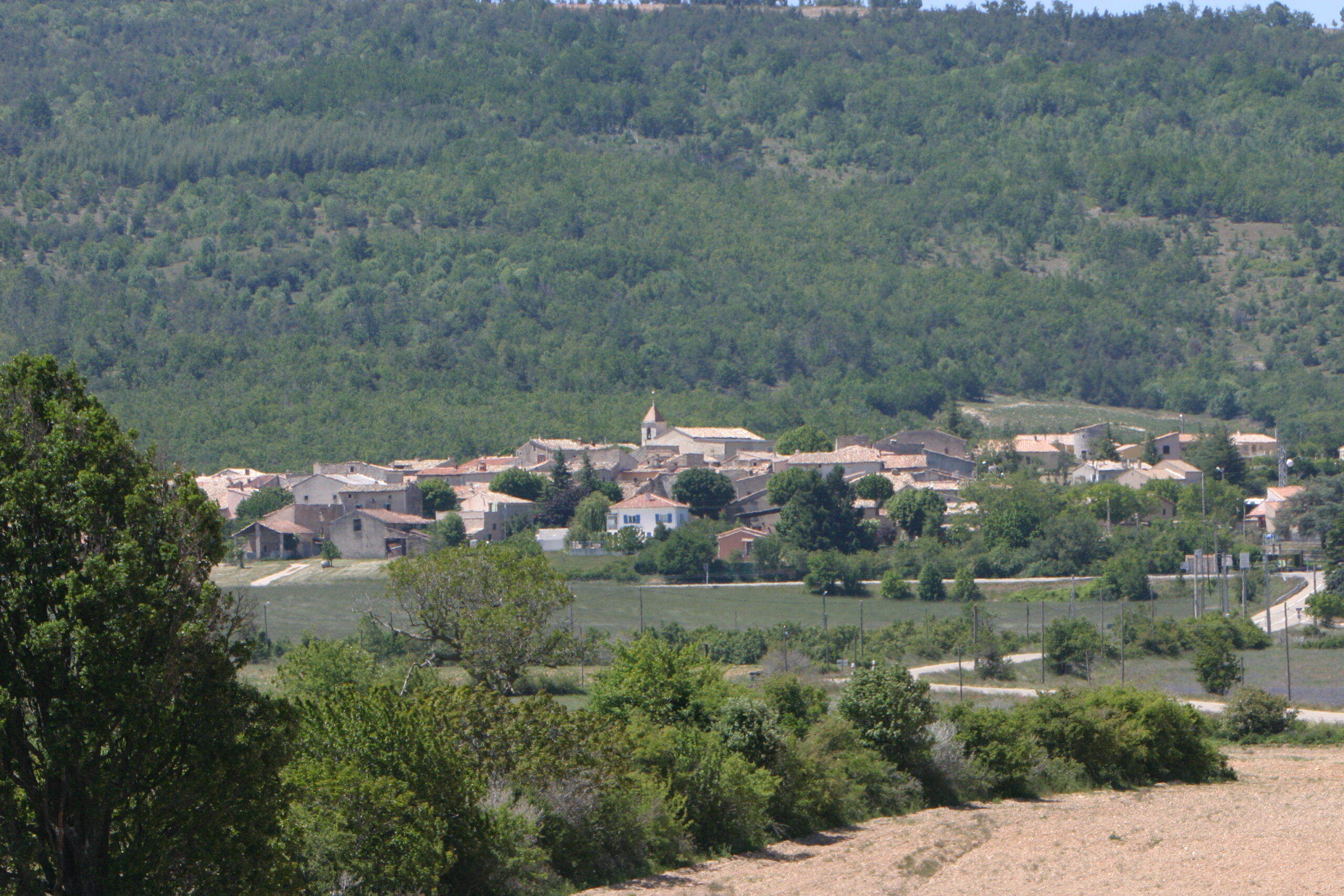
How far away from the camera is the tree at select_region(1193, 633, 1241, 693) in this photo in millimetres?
44906

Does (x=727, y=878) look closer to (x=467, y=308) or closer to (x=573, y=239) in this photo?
(x=467, y=308)

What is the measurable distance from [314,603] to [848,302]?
4930 inches

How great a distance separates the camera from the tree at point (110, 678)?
15.2 metres

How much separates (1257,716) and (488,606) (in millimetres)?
16250

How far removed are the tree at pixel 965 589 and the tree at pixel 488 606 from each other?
99.2ft

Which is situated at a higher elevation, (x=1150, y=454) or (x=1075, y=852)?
(x=1075, y=852)

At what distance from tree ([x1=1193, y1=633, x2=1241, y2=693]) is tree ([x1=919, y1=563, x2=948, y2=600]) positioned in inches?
771

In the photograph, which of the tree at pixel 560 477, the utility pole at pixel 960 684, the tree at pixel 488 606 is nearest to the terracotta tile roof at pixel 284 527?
the tree at pixel 560 477

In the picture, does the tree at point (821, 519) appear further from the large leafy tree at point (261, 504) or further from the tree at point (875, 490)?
the large leafy tree at point (261, 504)

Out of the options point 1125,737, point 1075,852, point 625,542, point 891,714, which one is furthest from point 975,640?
point 1075,852

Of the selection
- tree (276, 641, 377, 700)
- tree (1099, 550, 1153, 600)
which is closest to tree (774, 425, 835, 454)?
tree (1099, 550, 1153, 600)

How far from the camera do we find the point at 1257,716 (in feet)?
128

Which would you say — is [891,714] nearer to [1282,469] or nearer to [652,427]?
[1282,469]

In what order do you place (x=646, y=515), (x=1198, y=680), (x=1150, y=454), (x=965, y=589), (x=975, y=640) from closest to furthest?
1. (x=1198, y=680)
2. (x=975, y=640)
3. (x=965, y=589)
4. (x=646, y=515)
5. (x=1150, y=454)
